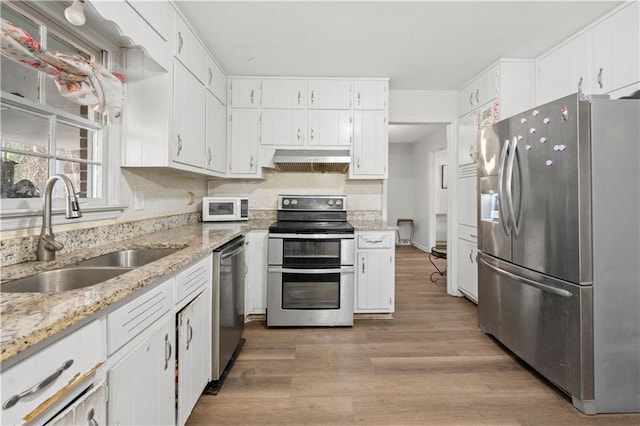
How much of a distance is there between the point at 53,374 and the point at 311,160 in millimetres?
2534

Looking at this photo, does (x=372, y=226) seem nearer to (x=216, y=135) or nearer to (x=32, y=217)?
(x=216, y=135)

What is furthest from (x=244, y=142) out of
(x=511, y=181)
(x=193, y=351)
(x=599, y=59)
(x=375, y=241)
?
(x=599, y=59)

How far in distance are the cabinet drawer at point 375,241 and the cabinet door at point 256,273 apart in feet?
3.02

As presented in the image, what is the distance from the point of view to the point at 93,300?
0.84 m

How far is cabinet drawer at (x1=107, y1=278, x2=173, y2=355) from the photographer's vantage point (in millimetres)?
935

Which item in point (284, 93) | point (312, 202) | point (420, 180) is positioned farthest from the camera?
point (420, 180)

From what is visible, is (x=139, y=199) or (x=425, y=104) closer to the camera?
(x=139, y=199)

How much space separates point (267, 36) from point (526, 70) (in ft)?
8.05

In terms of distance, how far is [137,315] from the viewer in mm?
1061

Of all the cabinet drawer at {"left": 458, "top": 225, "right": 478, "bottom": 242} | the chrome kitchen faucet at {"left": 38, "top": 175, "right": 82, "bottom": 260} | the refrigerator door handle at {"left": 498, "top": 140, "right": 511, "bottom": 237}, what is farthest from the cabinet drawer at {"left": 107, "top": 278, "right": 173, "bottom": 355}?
the cabinet drawer at {"left": 458, "top": 225, "right": 478, "bottom": 242}

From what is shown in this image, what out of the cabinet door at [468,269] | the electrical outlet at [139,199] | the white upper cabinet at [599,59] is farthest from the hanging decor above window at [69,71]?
the cabinet door at [468,269]

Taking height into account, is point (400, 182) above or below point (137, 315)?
above

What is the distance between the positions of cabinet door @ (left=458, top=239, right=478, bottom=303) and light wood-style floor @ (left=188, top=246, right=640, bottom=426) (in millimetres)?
550

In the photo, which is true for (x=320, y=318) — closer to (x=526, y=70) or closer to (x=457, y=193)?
(x=457, y=193)
